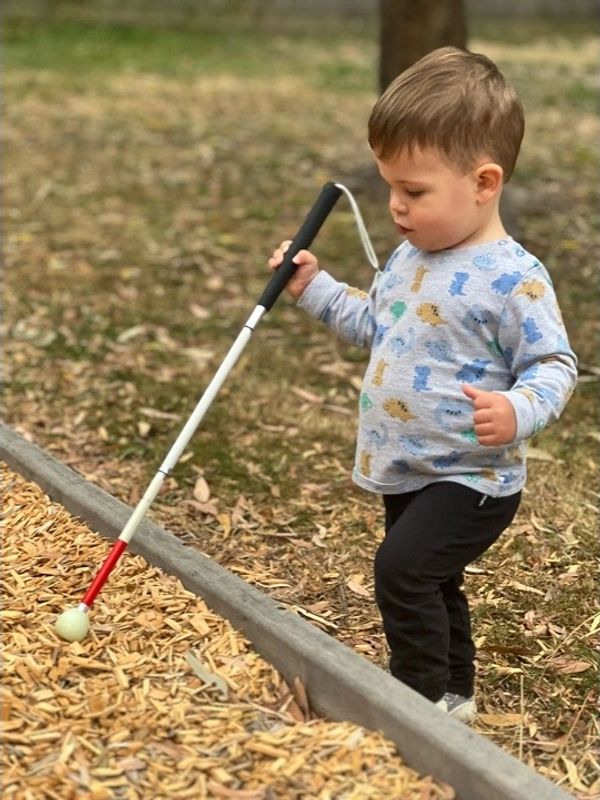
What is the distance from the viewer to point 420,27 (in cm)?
746

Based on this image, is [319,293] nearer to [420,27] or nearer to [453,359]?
[453,359]

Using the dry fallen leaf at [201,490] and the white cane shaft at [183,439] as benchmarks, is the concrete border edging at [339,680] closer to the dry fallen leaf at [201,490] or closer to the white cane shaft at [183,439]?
the white cane shaft at [183,439]

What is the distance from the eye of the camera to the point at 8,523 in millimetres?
3738

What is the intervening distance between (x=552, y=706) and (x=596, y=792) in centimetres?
42

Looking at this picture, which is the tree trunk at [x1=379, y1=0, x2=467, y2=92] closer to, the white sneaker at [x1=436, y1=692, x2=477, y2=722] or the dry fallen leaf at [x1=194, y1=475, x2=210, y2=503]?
the dry fallen leaf at [x1=194, y1=475, x2=210, y2=503]

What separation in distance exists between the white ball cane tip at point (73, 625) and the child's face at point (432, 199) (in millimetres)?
1260

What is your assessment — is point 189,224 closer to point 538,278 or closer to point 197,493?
point 197,493

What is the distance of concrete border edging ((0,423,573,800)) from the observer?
8.13 ft

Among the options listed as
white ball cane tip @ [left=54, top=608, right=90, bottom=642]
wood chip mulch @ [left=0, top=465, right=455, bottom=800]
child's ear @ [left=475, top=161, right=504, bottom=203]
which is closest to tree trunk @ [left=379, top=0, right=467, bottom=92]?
child's ear @ [left=475, top=161, right=504, bottom=203]

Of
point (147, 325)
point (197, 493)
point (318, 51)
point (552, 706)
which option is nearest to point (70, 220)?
point (147, 325)

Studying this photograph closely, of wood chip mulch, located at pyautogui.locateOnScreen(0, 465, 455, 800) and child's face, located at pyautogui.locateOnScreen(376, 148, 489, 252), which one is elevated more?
child's face, located at pyautogui.locateOnScreen(376, 148, 489, 252)

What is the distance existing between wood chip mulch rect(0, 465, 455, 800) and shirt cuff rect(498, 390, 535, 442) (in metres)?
0.75

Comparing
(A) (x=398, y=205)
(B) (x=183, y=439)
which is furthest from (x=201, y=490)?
(A) (x=398, y=205)

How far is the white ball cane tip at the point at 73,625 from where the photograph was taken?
3031 mm
